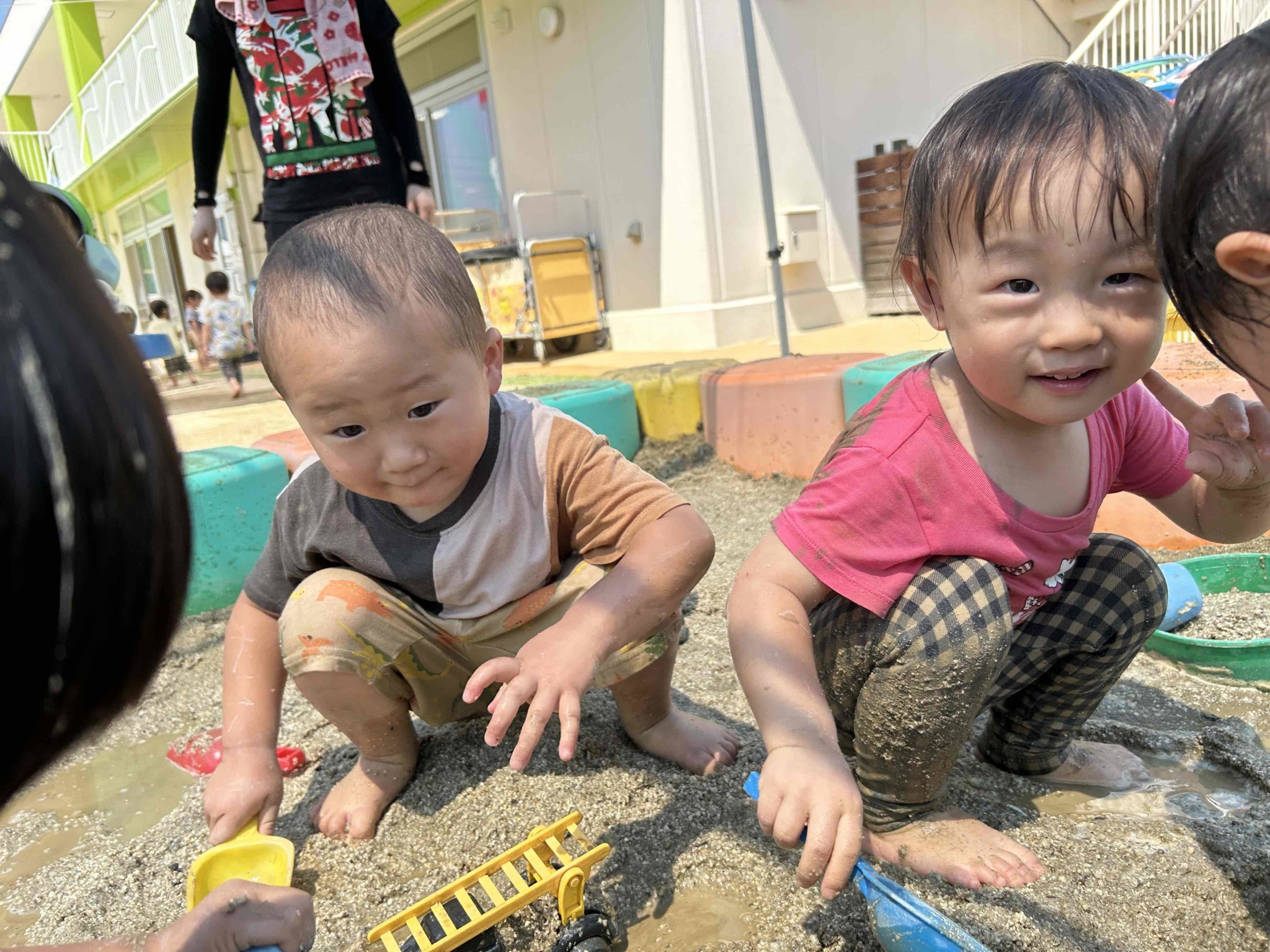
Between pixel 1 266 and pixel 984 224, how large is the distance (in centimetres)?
87

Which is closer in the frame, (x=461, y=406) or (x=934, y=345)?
(x=461, y=406)

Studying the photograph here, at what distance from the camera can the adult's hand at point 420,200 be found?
2.29 meters

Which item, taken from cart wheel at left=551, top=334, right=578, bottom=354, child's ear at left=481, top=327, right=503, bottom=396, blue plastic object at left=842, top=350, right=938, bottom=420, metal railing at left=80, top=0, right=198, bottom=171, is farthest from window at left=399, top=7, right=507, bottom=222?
child's ear at left=481, top=327, right=503, bottom=396

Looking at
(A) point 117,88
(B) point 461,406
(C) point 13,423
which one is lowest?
(B) point 461,406

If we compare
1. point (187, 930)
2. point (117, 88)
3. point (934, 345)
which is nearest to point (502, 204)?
point (934, 345)

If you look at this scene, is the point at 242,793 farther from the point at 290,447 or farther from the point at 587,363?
the point at 587,363

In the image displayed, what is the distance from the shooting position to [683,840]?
1177 millimetres

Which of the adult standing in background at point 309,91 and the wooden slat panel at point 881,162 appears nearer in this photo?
the adult standing in background at point 309,91

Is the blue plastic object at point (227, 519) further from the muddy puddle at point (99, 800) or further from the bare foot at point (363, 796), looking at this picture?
the bare foot at point (363, 796)

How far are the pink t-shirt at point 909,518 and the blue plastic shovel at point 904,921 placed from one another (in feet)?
0.92

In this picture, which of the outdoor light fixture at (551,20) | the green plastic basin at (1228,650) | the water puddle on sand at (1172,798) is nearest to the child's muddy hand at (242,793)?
the water puddle on sand at (1172,798)

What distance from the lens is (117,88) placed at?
11.8 meters

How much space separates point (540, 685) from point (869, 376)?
1796 mm

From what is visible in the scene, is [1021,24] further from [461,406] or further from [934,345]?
[461,406]
